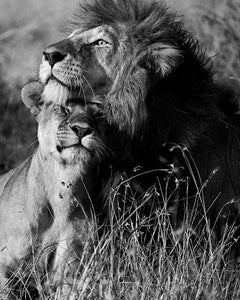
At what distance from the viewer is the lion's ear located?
5621 millimetres

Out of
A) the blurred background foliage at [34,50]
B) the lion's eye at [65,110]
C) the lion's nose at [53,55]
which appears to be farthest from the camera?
the blurred background foliage at [34,50]

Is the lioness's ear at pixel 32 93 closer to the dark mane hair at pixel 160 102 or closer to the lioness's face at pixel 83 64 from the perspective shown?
the lioness's face at pixel 83 64

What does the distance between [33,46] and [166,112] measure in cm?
304

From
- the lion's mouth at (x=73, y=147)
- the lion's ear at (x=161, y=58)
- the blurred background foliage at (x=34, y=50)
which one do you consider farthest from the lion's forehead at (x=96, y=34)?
the blurred background foliage at (x=34, y=50)

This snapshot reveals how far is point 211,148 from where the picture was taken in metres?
5.75

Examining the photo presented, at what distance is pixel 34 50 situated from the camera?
8477 mm

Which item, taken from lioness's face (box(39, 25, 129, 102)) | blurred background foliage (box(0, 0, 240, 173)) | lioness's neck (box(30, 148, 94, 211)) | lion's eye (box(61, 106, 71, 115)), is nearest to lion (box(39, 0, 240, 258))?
lioness's face (box(39, 25, 129, 102))

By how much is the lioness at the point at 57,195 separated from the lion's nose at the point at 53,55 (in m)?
0.23

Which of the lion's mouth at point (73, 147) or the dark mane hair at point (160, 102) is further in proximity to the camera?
the dark mane hair at point (160, 102)

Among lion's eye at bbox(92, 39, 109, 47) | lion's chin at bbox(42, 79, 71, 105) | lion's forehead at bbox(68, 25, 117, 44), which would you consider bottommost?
lion's chin at bbox(42, 79, 71, 105)

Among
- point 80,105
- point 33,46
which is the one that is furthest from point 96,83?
point 33,46

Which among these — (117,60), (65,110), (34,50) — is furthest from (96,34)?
(34,50)

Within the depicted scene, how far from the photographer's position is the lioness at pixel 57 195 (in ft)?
16.5

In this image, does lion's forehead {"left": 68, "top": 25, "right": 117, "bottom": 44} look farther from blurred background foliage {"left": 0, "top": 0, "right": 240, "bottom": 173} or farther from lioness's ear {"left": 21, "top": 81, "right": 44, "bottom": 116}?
blurred background foliage {"left": 0, "top": 0, "right": 240, "bottom": 173}
